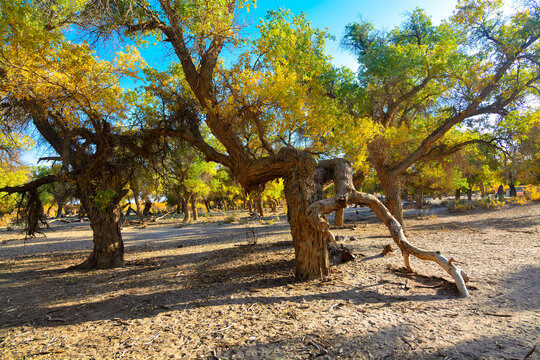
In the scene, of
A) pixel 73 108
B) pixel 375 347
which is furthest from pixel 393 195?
pixel 73 108

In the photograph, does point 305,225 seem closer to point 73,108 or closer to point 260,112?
point 260,112

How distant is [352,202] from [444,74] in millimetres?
7632

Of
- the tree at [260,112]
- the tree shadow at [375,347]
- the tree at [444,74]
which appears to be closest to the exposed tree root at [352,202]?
the tree at [260,112]

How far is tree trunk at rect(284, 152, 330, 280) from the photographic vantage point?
16.9ft

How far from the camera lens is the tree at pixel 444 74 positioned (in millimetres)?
8945

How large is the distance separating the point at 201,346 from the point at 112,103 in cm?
630

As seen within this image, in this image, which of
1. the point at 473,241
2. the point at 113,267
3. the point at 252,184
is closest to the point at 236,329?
the point at 252,184

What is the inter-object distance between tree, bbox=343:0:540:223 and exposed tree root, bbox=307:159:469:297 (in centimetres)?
449

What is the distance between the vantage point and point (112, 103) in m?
6.95

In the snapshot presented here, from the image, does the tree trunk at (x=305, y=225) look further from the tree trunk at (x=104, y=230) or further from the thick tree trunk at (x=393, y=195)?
A: the thick tree trunk at (x=393, y=195)

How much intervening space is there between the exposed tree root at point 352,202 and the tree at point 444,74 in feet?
14.7

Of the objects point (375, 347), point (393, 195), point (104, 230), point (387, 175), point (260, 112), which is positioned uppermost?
point (260, 112)

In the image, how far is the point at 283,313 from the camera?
12.6 ft

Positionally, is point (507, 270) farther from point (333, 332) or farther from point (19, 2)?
point (19, 2)
